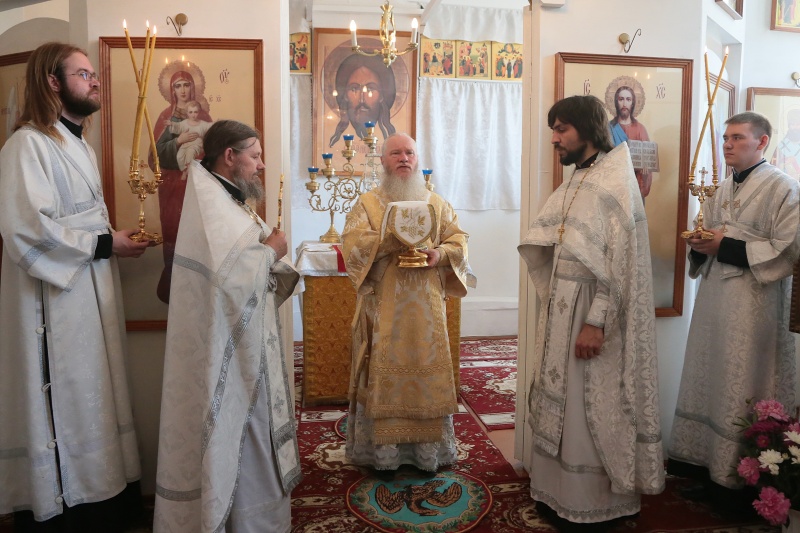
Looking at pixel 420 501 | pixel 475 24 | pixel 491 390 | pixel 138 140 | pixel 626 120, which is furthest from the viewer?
pixel 475 24

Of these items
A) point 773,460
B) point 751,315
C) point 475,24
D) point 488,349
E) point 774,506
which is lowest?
point 488,349

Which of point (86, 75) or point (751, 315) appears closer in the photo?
point (86, 75)

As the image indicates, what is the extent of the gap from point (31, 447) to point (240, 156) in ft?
5.06

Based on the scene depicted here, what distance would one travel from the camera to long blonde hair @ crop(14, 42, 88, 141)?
2.84 metres

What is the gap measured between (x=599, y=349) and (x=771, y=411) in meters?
0.83

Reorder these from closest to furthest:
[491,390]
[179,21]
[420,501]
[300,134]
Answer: [179,21]
[420,501]
[491,390]
[300,134]

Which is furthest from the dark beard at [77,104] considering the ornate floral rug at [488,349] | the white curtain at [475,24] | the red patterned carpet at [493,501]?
the white curtain at [475,24]

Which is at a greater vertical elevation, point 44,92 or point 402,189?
point 44,92

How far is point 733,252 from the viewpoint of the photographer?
10.6ft

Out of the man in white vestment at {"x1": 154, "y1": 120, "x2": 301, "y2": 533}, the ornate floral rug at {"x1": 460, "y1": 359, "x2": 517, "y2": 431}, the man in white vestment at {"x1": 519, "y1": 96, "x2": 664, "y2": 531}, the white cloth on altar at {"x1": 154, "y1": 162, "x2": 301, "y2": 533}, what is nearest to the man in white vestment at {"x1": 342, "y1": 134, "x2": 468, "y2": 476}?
the man in white vestment at {"x1": 519, "y1": 96, "x2": 664, "y2": 531}

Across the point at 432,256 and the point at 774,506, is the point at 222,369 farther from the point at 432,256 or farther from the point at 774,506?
the point at 774,506

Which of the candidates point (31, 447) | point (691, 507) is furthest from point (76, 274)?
point (691, 507)

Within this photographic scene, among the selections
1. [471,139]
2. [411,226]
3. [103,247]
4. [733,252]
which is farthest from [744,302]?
[471,139]

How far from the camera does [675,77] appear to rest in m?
3.85
